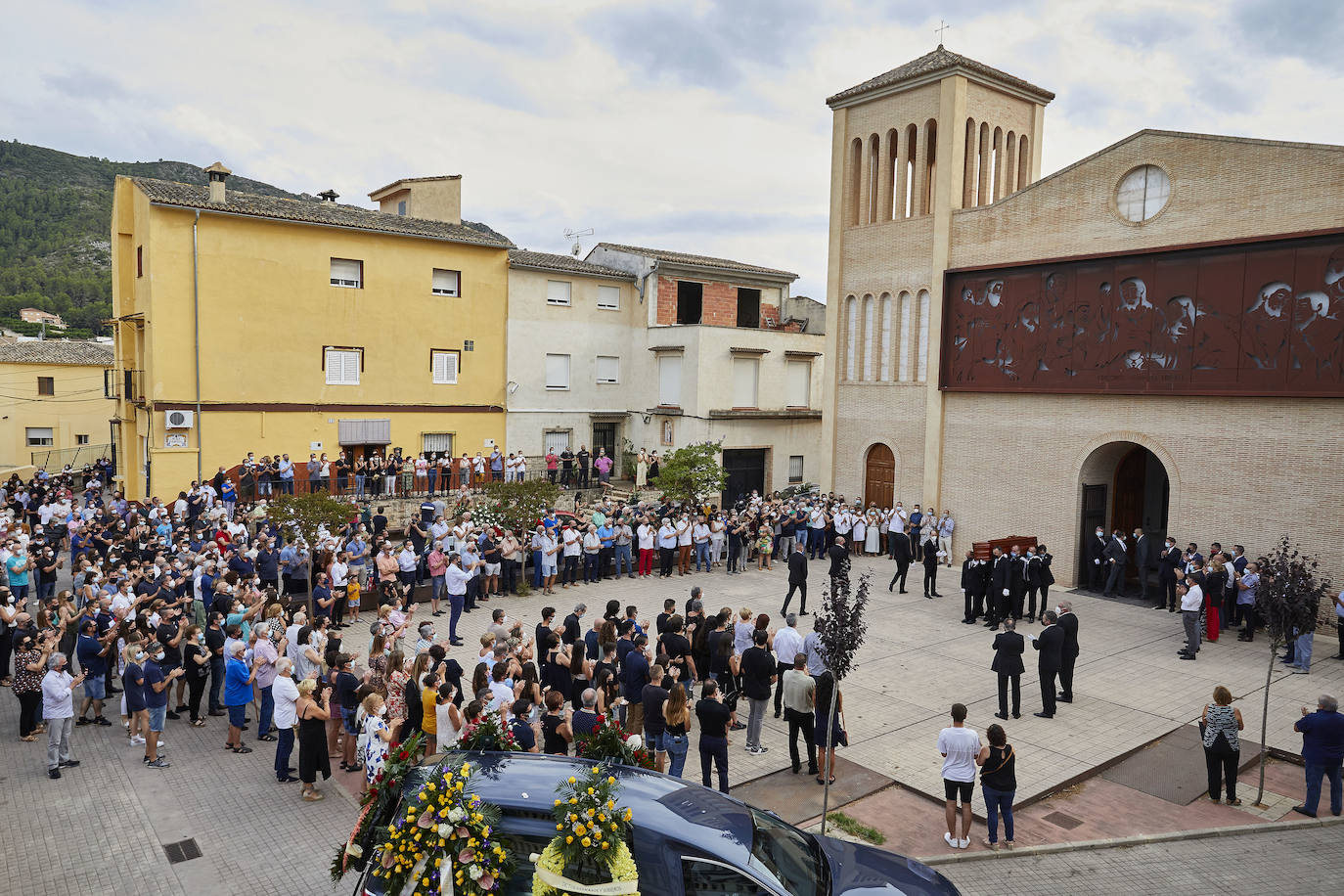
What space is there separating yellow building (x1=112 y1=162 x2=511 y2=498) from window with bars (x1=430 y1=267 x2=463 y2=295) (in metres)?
0.04

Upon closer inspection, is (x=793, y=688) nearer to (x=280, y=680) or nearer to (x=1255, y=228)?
(x=280, y=680)

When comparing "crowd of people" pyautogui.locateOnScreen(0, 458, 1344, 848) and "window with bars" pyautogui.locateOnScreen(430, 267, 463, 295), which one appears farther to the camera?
"window with bars" pyautogui.locateOnScreen(430, 267, 463, 295)

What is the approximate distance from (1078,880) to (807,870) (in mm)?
3819

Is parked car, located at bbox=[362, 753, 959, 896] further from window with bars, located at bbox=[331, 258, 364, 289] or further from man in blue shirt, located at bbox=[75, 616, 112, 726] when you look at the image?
window with bars, located at bbox=[331, 258, 364, 289]

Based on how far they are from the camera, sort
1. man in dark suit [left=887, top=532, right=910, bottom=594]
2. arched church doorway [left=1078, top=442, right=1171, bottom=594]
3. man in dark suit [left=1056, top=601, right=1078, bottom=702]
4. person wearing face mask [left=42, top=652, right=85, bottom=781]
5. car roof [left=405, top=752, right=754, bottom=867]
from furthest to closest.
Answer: arched church doorway [left=1078, top=442, right=1171, bottom=594]
man in dark suit [left=887, top=532, right=910, bottom=594]
man in dark suit [left=1056, top=601, right=1078, bottom=702]
person wearing face mask [left=42, top=652, right=85, bottom=781]
car roof [left=405, top=752, right=754, bottom=867]

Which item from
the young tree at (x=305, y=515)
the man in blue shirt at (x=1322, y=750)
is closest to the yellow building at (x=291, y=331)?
the young tree at (x=305, y=515)

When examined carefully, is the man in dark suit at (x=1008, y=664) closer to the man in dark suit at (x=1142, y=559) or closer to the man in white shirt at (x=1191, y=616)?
the man in white shirt at (x=1191, y=616)

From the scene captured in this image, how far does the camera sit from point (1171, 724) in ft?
40.8

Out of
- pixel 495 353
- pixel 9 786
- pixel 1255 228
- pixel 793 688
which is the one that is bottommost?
pixel 9 786

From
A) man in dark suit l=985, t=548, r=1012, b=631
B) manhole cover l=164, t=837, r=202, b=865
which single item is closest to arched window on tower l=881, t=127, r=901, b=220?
man in dark suit l=985, t=548, r=1012, b=631

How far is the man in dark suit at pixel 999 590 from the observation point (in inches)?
682

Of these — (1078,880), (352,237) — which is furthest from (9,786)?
(352,237)

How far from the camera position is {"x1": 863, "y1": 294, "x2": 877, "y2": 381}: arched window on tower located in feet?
86.5

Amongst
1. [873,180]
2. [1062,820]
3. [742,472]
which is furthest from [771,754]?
[742,472]
